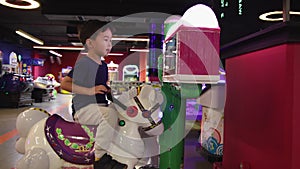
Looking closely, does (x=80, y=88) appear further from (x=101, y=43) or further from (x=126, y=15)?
(x=126, y=15)

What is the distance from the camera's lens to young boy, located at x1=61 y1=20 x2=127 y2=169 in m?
1.71

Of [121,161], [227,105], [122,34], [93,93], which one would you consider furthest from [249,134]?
[122,34]

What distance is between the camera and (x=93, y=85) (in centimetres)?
188

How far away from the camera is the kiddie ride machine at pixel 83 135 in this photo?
1.71 m

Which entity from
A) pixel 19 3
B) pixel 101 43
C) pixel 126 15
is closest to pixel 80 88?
pixel 101 43

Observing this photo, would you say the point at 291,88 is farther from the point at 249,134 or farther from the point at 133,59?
the point at 133,59

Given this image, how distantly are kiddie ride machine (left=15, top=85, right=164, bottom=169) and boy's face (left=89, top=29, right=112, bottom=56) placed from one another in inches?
14.7

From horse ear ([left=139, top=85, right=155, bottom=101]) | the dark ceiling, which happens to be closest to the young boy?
horse ear ([left=139, top=85, right=155, bottom=101])

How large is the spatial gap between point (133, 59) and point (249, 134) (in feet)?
50.0

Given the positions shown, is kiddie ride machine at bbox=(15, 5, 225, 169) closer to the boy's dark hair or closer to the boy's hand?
the boy's hand

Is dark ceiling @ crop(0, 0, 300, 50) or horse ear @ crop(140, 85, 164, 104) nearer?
horse ear @ crop(140, 85, 164, 104)

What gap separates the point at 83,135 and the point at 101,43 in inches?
27.3

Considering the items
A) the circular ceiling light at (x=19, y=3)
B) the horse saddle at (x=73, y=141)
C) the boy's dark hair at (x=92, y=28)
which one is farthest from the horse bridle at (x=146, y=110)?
the circular ceiling light at (x=19, y=3)

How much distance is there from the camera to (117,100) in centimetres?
175
